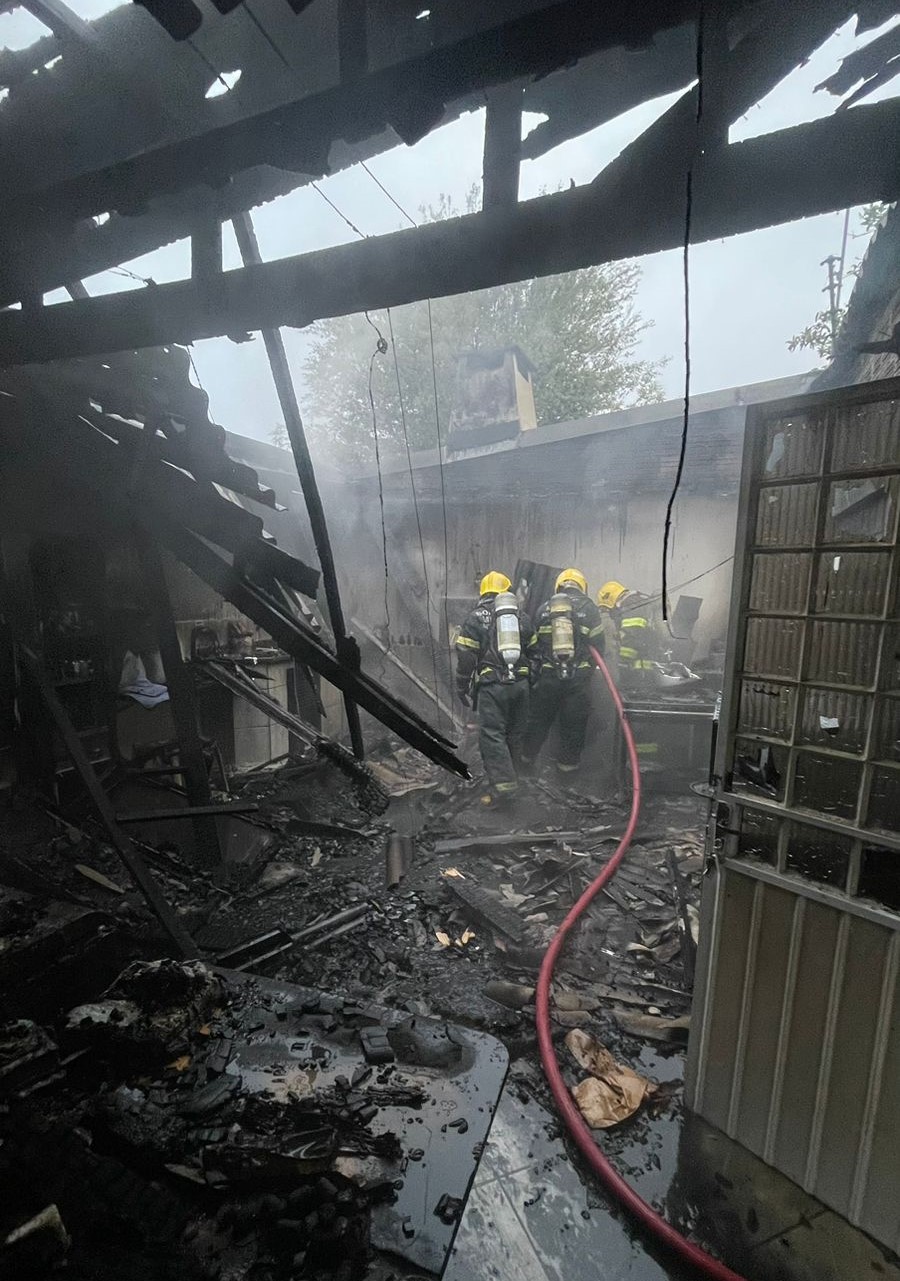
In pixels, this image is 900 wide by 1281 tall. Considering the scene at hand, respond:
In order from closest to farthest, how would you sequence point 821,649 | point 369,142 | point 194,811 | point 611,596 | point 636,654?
point 821,649 < point 369,142 < point 194,811 < point 636,654 < point 611,596

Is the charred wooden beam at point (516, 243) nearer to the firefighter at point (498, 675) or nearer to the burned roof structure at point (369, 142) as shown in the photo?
the burned roof structure at point (369, 142)

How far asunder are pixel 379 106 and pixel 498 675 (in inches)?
224

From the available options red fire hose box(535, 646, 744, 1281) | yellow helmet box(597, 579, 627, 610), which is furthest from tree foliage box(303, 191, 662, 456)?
red fire hose box(535, 646, 744, 1281)

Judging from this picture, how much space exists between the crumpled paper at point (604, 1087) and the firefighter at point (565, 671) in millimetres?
4362

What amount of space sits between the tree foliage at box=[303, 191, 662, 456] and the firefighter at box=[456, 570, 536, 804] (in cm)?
1965

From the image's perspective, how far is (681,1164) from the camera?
2.43 meters

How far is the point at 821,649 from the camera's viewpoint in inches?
82.0

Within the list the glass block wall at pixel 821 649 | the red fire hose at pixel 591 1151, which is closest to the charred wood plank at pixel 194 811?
the red fire hose at pixel 591 1151

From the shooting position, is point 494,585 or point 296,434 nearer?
point 296,434

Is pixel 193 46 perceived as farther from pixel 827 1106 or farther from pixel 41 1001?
pixel 827 1106

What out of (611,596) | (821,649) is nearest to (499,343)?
(611,596)

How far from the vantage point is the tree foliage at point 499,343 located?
985 inches

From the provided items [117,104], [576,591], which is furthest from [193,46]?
[576,591]

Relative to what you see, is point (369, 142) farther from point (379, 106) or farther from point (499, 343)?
point (499, 343)
